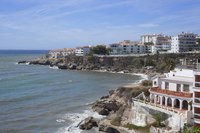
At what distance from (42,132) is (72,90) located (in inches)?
1270

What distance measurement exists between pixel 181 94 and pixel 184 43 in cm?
11127

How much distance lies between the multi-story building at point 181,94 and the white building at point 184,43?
10427 centimetres

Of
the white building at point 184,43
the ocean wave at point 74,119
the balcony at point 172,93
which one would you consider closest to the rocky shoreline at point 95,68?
the white building at point 184,43

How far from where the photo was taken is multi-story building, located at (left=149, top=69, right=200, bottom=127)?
103ft

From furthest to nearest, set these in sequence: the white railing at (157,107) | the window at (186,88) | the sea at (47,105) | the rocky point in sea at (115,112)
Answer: the sea at (47,105)
the rocky point in sea at (115,112)
the window at (186,88)
the white railing at (157,107)

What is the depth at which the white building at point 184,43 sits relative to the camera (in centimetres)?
14088

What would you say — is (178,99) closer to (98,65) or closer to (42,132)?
(42,132)

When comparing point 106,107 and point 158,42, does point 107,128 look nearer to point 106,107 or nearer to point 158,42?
point 106,107

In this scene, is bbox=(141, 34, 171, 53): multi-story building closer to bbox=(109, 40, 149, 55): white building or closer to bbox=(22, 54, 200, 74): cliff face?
bbox=(109, 40, 149, 55): white building

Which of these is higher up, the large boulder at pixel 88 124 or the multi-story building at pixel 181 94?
the multi-story building at pixel 181 94

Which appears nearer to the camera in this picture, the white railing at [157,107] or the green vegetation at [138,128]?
the white railing at [157,107]

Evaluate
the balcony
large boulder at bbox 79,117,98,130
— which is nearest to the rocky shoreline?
large boulder at bbox 79,117,98,130

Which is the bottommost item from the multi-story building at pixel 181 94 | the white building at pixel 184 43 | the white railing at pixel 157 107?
the white railing at pixel 157 107

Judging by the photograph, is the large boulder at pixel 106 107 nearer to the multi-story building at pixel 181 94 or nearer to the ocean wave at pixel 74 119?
the ocean wave at pixel 74 119
